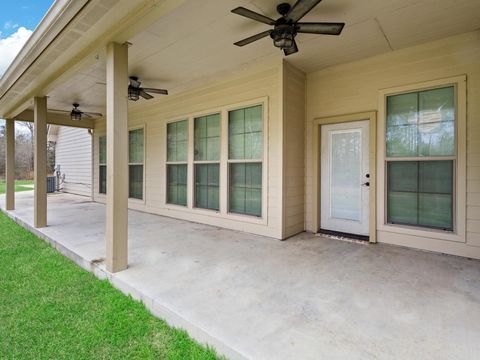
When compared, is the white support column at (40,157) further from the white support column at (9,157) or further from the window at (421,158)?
the window at (421,158)

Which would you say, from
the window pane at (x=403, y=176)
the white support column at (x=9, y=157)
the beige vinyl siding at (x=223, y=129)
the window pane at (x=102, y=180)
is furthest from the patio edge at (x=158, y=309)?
the window pane at (x=102, y=180)

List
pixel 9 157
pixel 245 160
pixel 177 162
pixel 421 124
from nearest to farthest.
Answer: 1. pixel 421 124
2. pixel 245 160
3. pixel 177 162
4. pixel 9 157

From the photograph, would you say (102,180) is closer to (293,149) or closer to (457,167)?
(293,149)

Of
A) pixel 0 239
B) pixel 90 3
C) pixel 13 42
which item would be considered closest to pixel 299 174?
pixel 90 3

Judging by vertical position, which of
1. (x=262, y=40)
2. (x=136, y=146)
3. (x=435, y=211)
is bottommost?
(x=435, y=211)

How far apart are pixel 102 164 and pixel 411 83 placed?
28.4 feet

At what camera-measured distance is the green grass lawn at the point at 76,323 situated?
5.83 ft

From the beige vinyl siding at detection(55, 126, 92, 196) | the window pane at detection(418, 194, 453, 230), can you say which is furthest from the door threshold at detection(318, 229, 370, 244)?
the beige vinyl siding at detection(55, 126, 92, 196)

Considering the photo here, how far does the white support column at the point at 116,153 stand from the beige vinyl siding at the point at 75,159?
831 cm

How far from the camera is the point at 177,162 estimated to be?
6.14 metres

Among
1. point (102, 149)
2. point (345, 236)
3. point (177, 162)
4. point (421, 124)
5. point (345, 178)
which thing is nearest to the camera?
point (421, 124)

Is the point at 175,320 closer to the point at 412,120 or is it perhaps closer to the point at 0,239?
the point at 412,120

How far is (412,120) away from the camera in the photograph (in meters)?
3.78

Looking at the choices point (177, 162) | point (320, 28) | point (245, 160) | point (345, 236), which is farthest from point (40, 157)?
point (345, 236)
